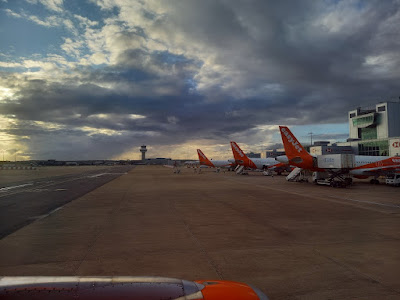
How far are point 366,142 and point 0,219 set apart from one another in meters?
73.2

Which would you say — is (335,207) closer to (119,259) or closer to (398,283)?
(398,283)

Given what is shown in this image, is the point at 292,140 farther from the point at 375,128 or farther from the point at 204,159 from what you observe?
the point at 204,159

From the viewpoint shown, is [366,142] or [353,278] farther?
[366,142]

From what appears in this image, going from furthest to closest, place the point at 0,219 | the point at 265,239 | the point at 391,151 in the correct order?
the point at 391,151, the point at 0,219, the point at 265,239

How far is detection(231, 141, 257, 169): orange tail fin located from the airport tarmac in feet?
149

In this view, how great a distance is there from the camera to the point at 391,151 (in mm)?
51219

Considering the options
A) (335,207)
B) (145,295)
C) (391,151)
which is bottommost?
(335,207)

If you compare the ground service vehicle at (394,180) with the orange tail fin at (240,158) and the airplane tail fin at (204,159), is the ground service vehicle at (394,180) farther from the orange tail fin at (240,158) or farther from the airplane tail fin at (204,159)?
the airplane tail fin at (204,159)

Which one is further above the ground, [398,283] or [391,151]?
[391,151]

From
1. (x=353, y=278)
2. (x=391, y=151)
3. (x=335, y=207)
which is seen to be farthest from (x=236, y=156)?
(x=353, y=278)

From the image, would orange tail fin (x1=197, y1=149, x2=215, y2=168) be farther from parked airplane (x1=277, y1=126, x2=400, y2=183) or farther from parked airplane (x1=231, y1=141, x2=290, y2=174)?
parked airplane (x1=277, y1=126, x2=400, y2=183)

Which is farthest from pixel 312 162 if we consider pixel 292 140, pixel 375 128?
pixel 375 128

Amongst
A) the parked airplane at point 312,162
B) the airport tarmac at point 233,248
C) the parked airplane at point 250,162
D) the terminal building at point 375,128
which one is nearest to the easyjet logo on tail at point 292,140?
the parked airplane at point 312,162

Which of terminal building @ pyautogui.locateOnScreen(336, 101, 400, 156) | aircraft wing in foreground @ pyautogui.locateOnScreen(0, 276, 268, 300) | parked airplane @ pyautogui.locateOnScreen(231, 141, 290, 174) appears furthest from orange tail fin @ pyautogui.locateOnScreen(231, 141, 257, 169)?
aircraft wing in foreground @ pyautogui.locateOnScreen(0, 276, 268, 300)
